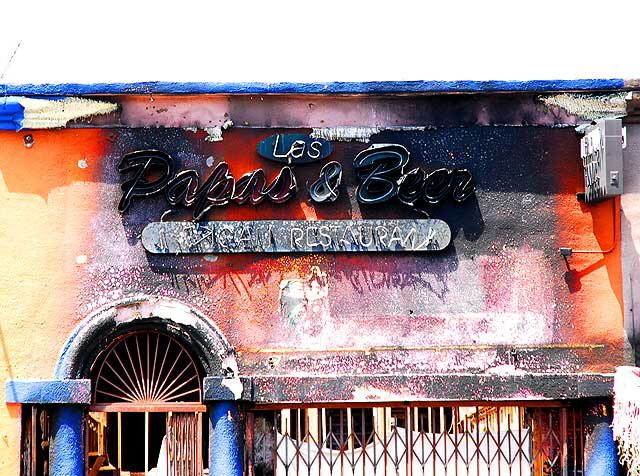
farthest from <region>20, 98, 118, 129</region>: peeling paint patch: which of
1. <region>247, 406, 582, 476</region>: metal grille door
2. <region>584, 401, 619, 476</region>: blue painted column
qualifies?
<region>584, 401, 619, 476</region>: blue painted column

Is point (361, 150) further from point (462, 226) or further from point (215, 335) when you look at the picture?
point (215, 335)

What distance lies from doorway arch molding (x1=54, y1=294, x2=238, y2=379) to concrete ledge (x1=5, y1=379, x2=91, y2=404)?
14 cm

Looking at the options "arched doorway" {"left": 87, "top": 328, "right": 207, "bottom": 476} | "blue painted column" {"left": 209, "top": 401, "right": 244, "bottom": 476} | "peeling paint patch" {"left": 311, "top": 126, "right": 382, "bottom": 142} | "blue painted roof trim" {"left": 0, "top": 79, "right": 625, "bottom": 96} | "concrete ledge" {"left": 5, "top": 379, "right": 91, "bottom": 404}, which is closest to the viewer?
"concrete ledge" {"left": 5, "top": 379, "right": 91, "bottom": 404}

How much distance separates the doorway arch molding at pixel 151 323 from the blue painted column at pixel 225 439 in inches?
14.9

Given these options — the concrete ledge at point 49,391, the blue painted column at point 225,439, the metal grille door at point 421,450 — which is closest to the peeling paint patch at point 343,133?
the metal grille door at point 421,450

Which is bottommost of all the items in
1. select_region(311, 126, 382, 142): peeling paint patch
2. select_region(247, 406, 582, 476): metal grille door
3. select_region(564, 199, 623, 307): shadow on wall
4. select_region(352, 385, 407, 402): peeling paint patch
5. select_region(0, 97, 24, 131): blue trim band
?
select_region(247, 406, 582, 476): metal grille door

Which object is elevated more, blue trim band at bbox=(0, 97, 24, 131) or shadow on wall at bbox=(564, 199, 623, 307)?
blue trim band at bbox=(0, 97, 24, 131)

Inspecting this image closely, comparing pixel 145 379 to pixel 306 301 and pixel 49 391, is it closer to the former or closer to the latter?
pixel 49 391

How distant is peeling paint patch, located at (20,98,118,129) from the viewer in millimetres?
11086

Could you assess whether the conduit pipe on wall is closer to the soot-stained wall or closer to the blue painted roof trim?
the soot-stained wall

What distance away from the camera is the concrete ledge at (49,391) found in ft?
35.4

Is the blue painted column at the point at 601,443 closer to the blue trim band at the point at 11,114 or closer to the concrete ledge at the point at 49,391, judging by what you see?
the concrete ledge at the point at 49,391

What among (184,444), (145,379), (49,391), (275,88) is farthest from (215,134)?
(184,444)

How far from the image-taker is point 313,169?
37.0ft
